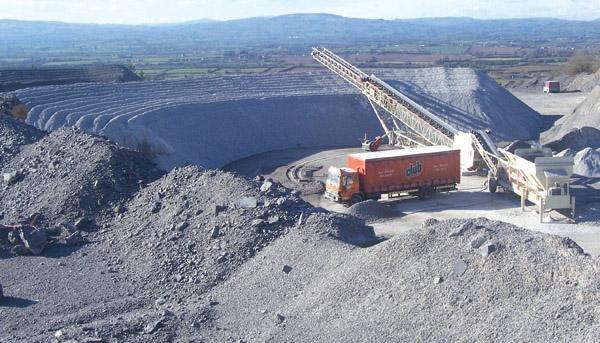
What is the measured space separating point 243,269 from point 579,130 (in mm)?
25547

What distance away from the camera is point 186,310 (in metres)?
17.0

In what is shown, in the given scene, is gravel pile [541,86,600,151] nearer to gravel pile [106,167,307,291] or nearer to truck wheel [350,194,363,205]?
truck wheel [350,194,363,205]

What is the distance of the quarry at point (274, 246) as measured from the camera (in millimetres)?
14844

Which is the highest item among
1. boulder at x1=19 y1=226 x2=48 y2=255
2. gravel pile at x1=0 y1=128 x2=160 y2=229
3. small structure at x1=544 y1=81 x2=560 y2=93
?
gravel pile at x1=0 y1=128 x2=160 y2=229

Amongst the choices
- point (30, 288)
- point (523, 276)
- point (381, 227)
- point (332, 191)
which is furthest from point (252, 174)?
point (523, 276)

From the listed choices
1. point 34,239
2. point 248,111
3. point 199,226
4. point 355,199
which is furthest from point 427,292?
point 248,111

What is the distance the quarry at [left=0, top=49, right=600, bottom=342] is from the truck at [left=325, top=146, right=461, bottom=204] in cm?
23

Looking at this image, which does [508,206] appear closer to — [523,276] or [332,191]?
[332,191]

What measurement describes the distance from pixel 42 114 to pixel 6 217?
49.5ft

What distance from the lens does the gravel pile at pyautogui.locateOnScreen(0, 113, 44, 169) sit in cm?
2789

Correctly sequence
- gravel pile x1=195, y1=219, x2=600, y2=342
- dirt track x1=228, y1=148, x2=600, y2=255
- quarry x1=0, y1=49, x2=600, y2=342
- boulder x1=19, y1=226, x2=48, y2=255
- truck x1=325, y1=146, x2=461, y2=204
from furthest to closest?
truck x1=325, y1=146, x2=461, y2=204
dirt track x1=228, y1=148, x2=600, y2=255
boulder x1=19, y1=226, x2=48, y2=255
quarry x1=0, y1=49, x2=600, y2=342
gravel pile x1=195, y1=219, x2=600, y2=342

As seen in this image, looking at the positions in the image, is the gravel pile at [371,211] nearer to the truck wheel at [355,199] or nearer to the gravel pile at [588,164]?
the truck wheel at [355,199]

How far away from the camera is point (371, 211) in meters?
27.0

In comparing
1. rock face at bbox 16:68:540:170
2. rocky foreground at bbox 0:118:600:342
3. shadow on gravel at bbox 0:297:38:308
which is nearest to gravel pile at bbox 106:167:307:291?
rocky foreground at bbox 0:118:600:342
